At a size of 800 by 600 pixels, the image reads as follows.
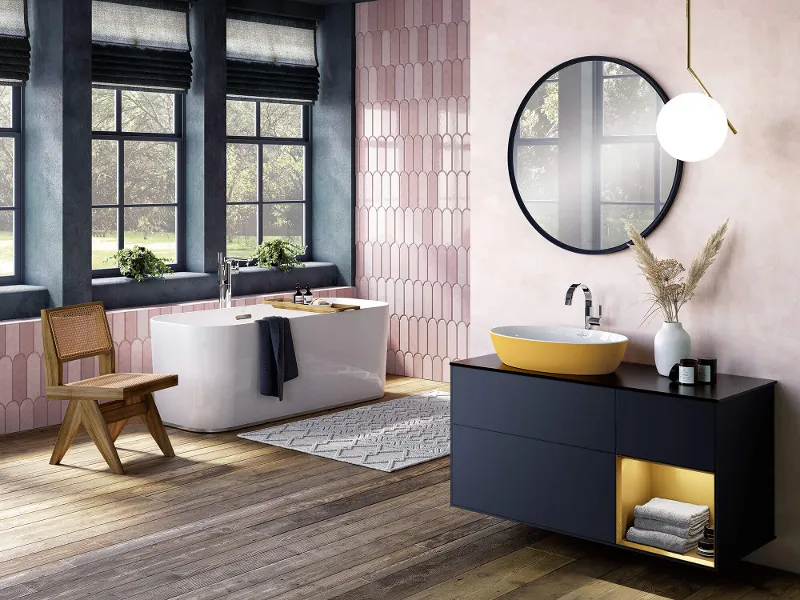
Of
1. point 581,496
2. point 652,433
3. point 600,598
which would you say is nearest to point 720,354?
point 652,433

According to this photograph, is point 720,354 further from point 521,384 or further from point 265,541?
point 265,541

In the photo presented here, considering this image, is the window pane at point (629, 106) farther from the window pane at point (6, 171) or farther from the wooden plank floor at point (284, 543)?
the window pane at point (6, 171)

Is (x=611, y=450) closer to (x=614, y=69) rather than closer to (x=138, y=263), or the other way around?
(x=614, y=69)

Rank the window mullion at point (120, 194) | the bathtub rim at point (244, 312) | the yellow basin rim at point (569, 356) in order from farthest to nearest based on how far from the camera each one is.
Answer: the window mullion at point (120, 194) < the bathtub rim at point (244, 312) < the yellow basin rim at point (569, 356)

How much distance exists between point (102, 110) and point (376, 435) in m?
2.92

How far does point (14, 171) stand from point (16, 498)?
2.54 metres

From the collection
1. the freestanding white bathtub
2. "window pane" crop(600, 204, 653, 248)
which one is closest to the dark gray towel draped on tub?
the freestanding white bathtub

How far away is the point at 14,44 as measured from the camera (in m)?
6.18

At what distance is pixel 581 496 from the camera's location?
3869mm

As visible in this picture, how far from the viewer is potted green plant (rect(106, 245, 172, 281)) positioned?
680 cm

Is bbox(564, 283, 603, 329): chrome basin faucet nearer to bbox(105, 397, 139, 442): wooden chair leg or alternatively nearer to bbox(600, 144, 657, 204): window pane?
bbox(600, 144, 657, 204): window pane

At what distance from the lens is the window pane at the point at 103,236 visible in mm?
6879

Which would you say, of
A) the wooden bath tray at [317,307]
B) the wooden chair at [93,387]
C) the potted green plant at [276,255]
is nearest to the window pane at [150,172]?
the potted green plant at [276,255]

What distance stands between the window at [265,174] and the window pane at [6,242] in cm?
167
